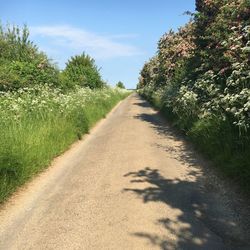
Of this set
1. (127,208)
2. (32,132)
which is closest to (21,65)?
(32,132)

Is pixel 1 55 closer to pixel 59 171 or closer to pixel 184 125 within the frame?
pixel 184 125

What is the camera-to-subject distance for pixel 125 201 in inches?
280

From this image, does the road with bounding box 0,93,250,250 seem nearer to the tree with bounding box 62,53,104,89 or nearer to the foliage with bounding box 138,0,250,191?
the foliage with bounding box 138,0,250,191

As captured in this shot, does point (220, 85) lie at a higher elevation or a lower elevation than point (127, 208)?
higher

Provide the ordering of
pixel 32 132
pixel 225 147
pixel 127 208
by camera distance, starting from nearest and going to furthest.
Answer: pixel 127 208 → pixel 225 147 → pixel 32 132

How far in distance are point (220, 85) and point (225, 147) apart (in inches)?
120

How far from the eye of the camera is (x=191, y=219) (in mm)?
6230

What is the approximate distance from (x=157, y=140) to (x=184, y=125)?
1.61 metres

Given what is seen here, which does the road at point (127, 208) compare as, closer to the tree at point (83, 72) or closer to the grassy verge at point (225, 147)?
the grassy verge at point (225, 147)

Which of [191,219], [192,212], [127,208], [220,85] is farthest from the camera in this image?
[220,85]

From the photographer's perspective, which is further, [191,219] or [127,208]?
[127,208]

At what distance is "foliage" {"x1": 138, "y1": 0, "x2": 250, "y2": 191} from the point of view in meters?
8.89

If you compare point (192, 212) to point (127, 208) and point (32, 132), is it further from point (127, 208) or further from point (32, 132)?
point (32, 132)

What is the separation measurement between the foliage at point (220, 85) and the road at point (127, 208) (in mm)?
745
